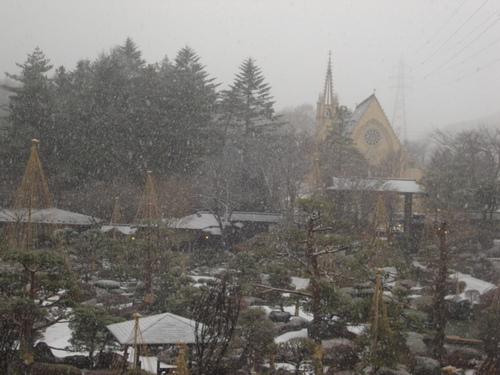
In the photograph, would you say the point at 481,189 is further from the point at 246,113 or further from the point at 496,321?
the point at 246,113

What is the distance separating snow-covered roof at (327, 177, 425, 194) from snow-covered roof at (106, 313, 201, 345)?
489 inches

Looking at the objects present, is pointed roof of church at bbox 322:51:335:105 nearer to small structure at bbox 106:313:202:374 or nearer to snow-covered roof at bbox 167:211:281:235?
snow-covered roof at bbox 167:211:281:235

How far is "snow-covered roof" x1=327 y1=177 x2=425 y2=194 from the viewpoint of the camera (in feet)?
66.6

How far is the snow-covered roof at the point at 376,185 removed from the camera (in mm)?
20297

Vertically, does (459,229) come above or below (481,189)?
below

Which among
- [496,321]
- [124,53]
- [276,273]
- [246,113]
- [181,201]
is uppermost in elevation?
[124,53]

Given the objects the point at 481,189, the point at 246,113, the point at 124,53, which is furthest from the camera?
the point at 124,53

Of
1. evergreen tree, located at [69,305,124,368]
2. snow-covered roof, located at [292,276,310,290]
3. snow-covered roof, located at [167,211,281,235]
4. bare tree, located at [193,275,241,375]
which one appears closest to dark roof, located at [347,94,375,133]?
snow-covered roof, located at [167,211,281,235]

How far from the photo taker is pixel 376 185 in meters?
20.8

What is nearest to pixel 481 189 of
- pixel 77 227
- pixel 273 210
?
pixel 273 210

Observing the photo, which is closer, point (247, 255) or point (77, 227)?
point (247, 255)

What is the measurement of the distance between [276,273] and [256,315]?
1262 millimetres

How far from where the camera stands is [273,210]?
23.3 metres

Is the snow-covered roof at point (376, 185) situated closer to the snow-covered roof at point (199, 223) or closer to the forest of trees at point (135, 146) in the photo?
the forest of trees at point (135, 146)
